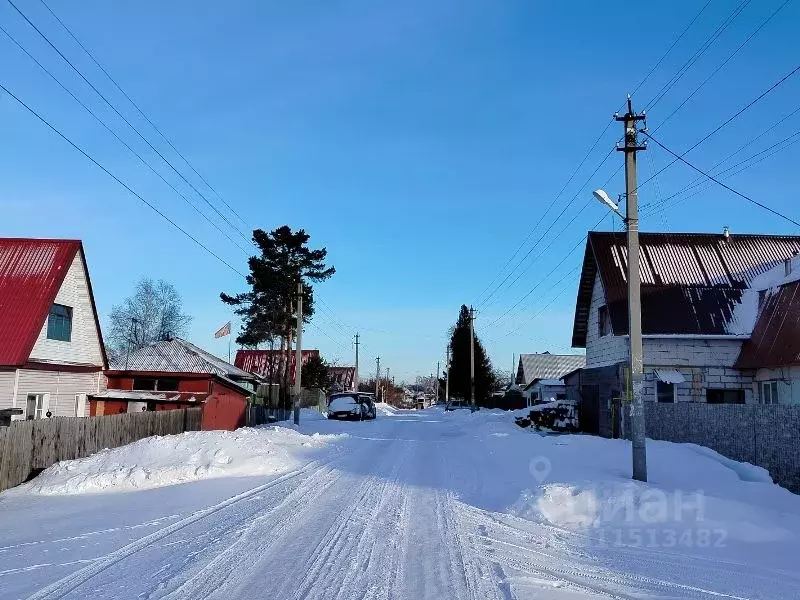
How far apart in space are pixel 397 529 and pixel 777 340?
17021mm

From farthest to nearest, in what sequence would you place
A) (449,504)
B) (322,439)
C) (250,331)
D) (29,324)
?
(250,331) < (322,439) < (29,324) < (449,504)

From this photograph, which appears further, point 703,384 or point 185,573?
point 703,384

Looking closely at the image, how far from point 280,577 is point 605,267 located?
2141cm

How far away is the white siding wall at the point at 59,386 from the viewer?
74.8ft

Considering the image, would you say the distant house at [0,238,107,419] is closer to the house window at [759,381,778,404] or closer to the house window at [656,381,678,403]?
the house window at [656,381,678,403]

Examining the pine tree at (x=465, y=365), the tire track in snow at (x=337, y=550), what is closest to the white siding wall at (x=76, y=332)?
the tire track in snow at (x=337, y=550)

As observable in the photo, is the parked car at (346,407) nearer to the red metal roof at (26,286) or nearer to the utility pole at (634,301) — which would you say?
the red metal roof at (26,286)

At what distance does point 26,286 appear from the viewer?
24.5 meters

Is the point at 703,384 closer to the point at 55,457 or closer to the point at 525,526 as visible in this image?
the point at 525,526

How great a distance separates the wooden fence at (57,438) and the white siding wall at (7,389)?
5.12 m

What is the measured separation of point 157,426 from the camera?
70.3ft

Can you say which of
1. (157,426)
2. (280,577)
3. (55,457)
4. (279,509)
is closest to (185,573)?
(280,577)

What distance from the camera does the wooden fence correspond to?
43.8 feet

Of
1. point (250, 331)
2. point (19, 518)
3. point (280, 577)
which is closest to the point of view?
point (280, 577)
